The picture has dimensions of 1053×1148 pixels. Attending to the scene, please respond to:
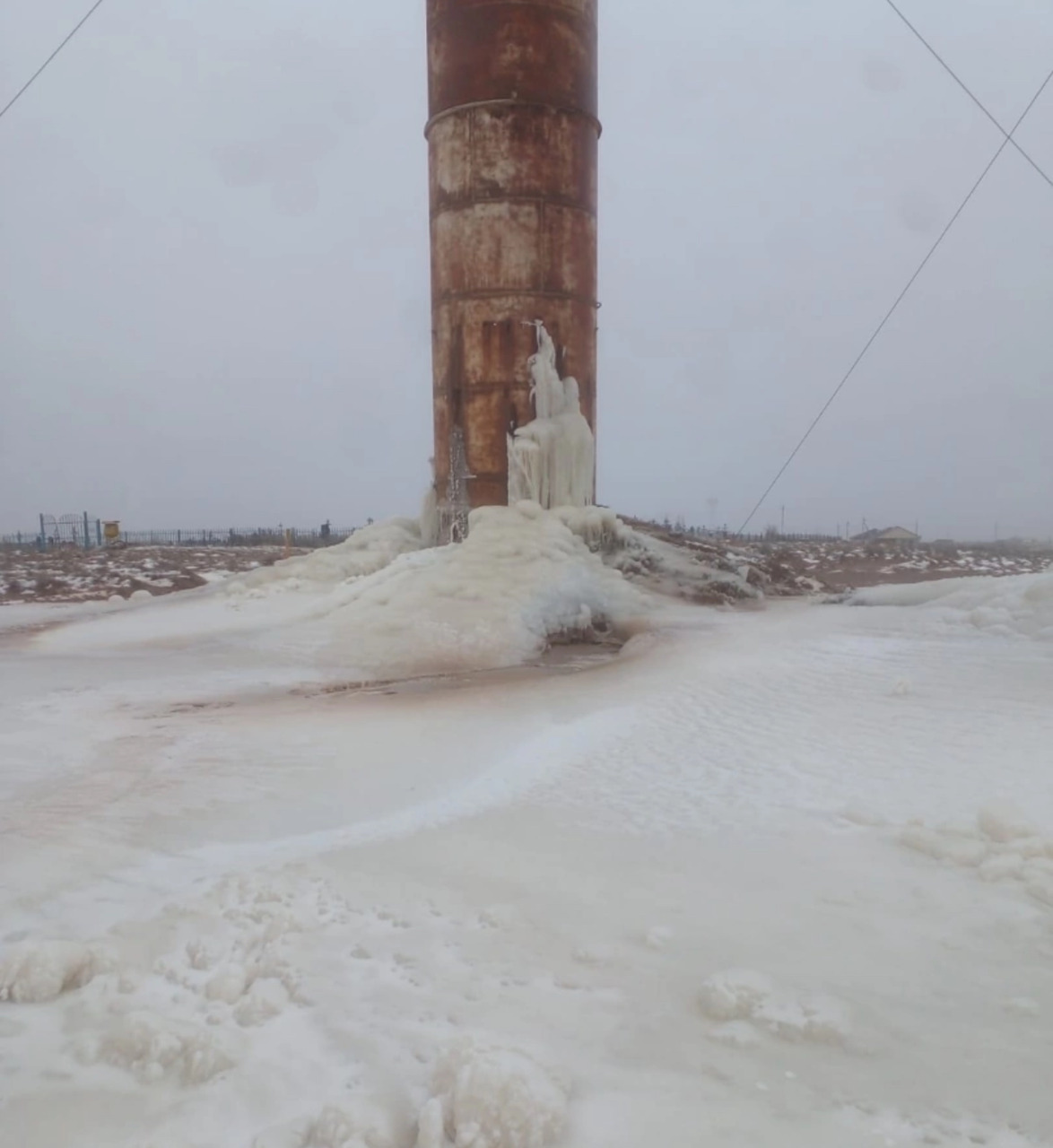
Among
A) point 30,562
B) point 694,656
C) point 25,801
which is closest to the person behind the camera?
point 25,801

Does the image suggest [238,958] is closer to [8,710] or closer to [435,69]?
[8,710]

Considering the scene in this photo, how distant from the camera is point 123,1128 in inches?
59.0

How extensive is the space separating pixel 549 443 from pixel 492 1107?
25.7ft

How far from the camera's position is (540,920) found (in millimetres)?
2252

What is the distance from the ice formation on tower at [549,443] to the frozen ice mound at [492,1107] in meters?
7.40

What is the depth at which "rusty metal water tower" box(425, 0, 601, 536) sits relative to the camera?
880 cm

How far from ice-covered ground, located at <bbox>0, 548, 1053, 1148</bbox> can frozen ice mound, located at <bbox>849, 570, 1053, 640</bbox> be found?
0.95 m

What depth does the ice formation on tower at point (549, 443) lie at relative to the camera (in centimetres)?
890

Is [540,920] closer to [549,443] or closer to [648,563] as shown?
[648,563]

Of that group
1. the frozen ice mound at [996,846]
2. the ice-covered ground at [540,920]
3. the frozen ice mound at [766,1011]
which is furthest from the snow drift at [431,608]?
the frozen ice mound at [766,1011]

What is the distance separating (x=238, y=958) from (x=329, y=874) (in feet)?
1.61

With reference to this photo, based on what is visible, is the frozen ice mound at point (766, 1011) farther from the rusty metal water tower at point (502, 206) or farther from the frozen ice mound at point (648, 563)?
the rusty metal water tower at point (502, 206)

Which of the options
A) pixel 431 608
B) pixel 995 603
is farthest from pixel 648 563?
pixel 995 603

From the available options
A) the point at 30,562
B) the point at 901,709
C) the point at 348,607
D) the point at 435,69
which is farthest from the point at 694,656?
the point at 30,562
